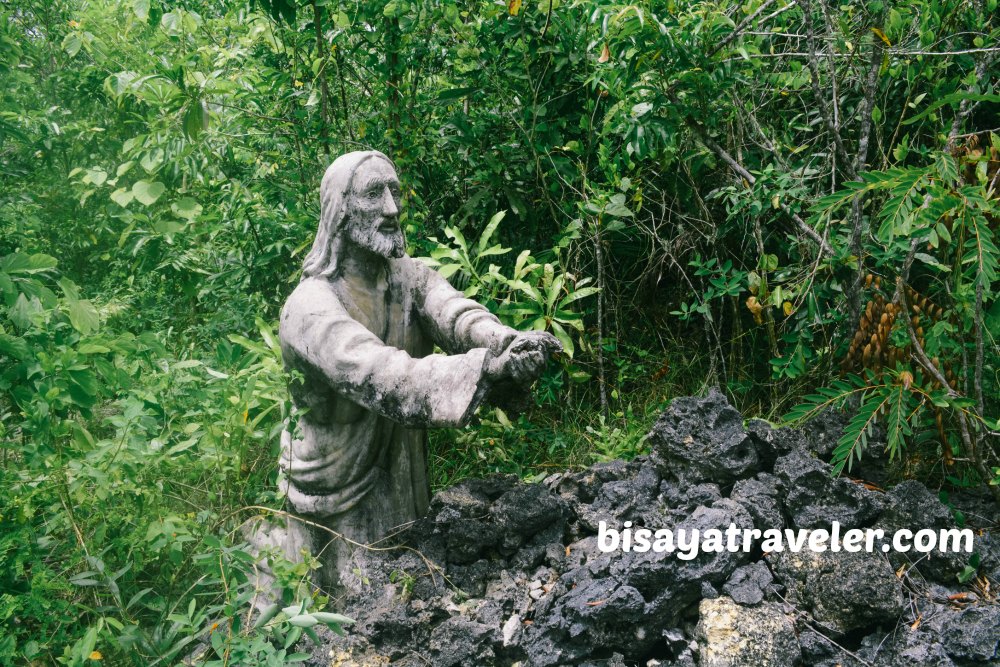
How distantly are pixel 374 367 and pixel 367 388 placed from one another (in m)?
0.06

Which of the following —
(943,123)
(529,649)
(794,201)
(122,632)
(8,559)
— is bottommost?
(529,649)

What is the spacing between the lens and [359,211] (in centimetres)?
267

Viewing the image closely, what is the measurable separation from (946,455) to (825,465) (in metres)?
0.68

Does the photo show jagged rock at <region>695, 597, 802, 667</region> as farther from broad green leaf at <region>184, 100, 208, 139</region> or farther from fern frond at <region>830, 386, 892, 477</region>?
broad green leaf at <region>184, 100, 208, 139</region>

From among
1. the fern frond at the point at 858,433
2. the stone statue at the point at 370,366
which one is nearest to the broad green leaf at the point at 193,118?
the stone statue at the point at 370,366

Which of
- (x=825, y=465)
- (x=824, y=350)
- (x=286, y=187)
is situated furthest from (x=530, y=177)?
(x=825, y=465)

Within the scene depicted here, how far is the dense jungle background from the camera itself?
2.61 metres

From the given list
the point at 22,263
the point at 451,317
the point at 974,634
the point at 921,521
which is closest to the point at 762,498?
the point at 921,521

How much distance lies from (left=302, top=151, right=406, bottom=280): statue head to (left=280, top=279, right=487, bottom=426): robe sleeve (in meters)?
0.14

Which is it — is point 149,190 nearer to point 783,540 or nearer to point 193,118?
point 193,118

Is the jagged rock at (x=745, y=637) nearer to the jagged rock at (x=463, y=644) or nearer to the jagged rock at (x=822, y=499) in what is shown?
the jagged rock at (x=822, y=499)

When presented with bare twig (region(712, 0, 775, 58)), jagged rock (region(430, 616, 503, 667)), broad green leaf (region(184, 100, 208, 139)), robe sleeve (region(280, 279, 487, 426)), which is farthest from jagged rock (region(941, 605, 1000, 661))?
broad green leaf (region(184, 100, 208, 139))

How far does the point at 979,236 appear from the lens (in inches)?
105

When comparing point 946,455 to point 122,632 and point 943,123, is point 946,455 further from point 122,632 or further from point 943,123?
point 122,632
